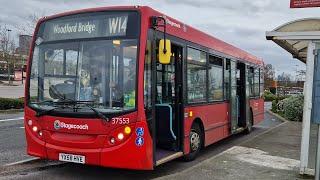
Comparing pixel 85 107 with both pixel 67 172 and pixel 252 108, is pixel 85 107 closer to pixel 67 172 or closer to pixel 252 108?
pixel 67 172

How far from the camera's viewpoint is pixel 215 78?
11531mm

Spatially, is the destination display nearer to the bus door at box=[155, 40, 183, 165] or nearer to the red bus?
the red bus

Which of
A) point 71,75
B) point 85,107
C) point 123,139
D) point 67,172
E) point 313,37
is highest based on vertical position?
point 313,37

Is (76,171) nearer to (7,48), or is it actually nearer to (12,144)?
(12,144)

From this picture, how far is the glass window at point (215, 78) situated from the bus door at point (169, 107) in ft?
6.31

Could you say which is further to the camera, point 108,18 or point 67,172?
point 67,172

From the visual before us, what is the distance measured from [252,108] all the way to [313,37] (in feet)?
28.6

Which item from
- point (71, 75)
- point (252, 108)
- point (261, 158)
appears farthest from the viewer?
point (252, 108)

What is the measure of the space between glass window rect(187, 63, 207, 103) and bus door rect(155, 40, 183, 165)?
428 millimetres

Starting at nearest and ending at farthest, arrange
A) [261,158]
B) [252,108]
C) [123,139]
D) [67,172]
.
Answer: [123,139] → [67,172] → [261,158] → [252,108]

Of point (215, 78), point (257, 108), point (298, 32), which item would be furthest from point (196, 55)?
point (257, 108)

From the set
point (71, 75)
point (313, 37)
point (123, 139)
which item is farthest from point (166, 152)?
point (313, 37)

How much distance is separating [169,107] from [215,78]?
292cm

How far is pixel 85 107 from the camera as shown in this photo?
7.70 meters
